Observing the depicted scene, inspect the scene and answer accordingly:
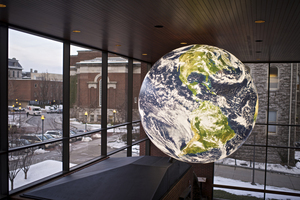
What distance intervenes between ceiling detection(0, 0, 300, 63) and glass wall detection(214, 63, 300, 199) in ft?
12.8

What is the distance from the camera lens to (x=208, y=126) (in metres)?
2.36

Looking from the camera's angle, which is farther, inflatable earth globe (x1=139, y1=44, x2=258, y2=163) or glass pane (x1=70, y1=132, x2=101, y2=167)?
glass pane (x1=70, y1=132, x2=101, y2=167)

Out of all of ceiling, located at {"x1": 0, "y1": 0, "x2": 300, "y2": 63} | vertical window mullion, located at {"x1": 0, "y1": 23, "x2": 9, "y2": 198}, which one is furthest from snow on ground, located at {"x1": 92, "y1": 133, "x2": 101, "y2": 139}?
vertical window mullion, located at {"x1": 0, "y1": 23, "x2": 9, "y2": 198}

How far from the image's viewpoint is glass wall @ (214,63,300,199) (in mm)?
11031

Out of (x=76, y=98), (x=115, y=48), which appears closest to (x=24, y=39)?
(x=76, y=98)

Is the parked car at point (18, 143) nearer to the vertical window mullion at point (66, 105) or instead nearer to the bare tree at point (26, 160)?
the bare tree at point (26, 160)

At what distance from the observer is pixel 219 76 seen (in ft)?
7.97

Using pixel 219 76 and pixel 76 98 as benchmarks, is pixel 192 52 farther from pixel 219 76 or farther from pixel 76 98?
pixel 76 98

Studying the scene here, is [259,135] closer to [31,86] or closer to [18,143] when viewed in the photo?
[31,86]

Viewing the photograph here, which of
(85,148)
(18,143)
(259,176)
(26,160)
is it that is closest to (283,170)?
(259,176)

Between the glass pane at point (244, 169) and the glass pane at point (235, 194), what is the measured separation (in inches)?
11.9

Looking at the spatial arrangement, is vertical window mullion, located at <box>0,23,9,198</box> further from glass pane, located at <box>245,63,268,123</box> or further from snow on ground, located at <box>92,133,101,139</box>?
glass pane, located at <box>245,63,268,123</box>

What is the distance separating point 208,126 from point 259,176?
1041 cm

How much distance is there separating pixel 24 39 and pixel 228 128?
5122 millimetres
